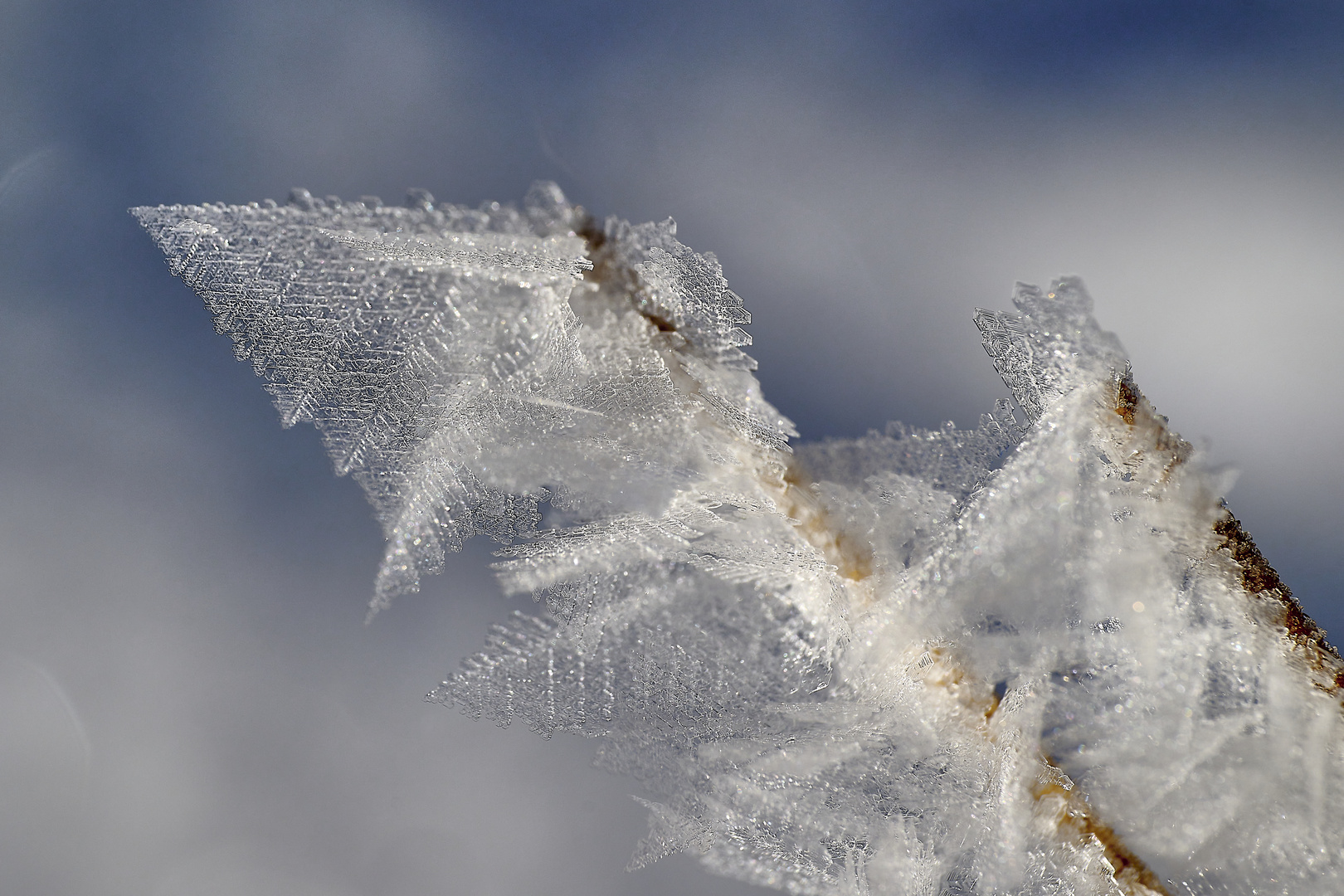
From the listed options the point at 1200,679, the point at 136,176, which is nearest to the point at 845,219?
the point at 1200,679

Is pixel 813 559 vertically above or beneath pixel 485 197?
beneath

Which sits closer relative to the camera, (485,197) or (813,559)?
(813,559)

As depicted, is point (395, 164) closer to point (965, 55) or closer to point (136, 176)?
point (136, 176)

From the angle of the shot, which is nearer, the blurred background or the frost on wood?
the frost on wood

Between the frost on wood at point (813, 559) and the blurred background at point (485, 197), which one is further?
the blurred background at point (485, 197)

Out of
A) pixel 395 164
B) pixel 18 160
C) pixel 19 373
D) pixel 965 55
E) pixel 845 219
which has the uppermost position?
pixel 965 55
